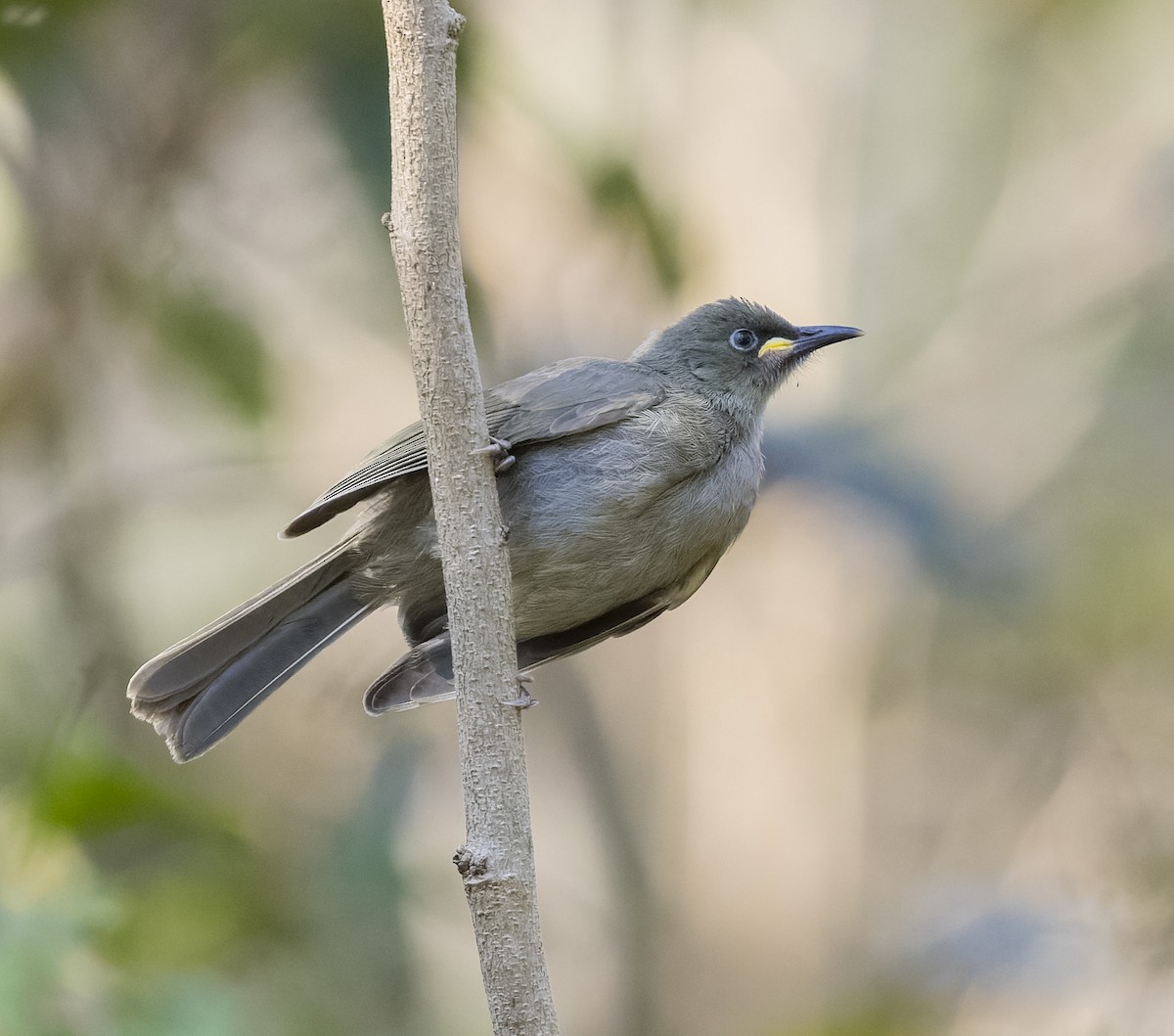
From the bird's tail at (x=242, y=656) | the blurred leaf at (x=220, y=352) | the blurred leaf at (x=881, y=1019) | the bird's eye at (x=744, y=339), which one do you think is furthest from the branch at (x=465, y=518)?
the blurred leaf at (x=220, y=352)

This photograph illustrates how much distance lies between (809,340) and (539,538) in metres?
1.35

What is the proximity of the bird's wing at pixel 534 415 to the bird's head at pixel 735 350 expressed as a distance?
24 cm

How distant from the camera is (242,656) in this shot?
421 centimetres

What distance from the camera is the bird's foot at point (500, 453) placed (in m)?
3.07

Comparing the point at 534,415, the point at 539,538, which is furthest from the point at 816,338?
the point at 539,538

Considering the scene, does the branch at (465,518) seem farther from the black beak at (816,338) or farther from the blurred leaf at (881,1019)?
the blurred leaf at (881,1019)

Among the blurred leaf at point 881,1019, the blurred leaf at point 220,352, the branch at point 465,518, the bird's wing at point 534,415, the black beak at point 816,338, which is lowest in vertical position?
Answer: the blurred leaf at point 881,1019

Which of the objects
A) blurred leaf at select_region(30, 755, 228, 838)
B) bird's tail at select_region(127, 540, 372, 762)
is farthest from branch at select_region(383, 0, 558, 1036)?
blurred leaf at select_region(30, 755, 228, 838)

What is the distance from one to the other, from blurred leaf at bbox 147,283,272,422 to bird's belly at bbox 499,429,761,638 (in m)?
1.98

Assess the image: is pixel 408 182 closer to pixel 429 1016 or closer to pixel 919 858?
pixel 429 1016

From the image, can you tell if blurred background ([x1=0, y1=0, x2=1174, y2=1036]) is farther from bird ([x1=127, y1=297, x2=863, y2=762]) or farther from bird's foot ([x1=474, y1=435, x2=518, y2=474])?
bird's foot ([x1=474, y1=435, x2=518, y2=474])

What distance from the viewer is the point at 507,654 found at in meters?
3.02

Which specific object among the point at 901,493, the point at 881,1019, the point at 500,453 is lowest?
the point at 881,1019

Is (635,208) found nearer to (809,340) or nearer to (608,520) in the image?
(809,340)
